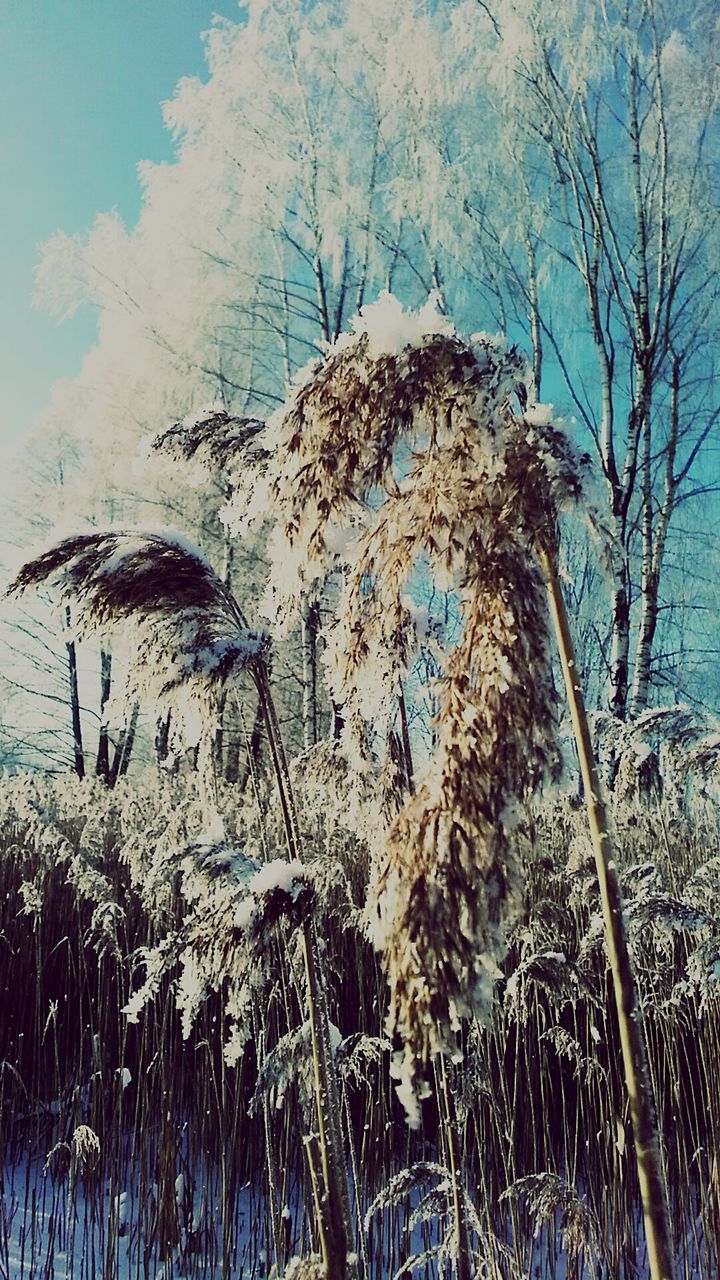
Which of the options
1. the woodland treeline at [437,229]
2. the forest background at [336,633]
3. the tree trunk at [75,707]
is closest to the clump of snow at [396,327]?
the forest background at [336,633]

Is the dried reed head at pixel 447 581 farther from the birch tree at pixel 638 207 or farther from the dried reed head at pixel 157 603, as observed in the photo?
the birch tree at pixel 638 207

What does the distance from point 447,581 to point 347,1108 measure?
194cm

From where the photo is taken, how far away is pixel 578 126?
10.6m

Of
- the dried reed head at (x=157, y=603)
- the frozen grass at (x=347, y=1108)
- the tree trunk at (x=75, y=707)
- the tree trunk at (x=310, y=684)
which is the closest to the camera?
the dried reed head at (x=157, y=603)

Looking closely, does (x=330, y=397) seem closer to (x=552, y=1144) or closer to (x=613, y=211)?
(x=552, y=1144)

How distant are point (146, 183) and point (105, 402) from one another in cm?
401

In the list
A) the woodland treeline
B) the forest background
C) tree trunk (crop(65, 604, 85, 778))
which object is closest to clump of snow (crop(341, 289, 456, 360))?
the forest background

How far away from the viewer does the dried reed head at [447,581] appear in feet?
2.71

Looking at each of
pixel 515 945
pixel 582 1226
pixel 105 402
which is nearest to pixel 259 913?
pixel 582 1226

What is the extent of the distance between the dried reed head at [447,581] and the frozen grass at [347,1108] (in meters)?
0.77

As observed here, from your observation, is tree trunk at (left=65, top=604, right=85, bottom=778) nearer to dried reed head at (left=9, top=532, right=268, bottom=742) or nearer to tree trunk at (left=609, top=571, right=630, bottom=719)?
tree trunk at (left=609, top=571, right=630, bottom=719)

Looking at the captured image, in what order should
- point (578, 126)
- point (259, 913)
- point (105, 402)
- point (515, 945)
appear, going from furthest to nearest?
point (105, 402), point (578, 126), point (515, 945), point (259, 913)

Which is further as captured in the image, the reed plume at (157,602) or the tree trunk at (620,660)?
the tree trunk at (620,660)

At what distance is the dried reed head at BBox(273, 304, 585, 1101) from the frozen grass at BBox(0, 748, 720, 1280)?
0.77 metres
